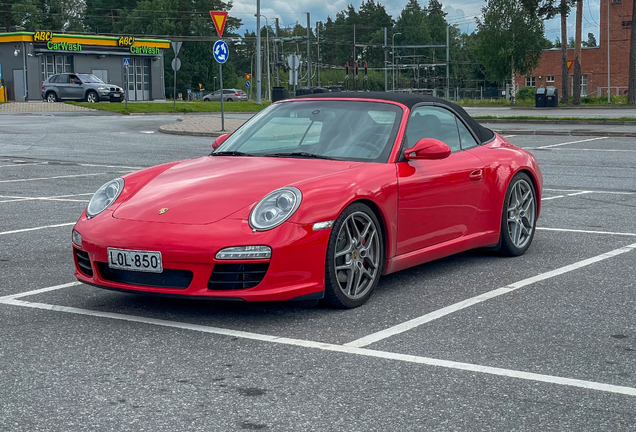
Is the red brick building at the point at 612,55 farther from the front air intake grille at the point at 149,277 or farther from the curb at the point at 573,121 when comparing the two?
the front air intake grille at the point at 149,277

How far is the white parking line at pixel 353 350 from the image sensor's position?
157 inches

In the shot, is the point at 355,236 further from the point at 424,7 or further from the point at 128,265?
the point at 424,7

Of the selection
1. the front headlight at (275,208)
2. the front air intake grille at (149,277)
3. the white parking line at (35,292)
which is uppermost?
the front headlight at (275,208)

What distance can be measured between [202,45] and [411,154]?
351ft

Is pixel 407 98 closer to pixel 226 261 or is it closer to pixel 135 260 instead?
pixel 226 261

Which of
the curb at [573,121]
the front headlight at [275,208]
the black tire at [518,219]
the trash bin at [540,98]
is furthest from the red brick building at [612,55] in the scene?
the front headlight at [275,208]

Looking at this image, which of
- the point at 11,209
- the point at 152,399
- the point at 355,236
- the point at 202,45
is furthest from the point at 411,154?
the point at 202,45

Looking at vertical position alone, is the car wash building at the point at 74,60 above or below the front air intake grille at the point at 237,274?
above

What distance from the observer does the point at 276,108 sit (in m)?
6.79

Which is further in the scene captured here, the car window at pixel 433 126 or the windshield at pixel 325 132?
the car window at pixel 433 126

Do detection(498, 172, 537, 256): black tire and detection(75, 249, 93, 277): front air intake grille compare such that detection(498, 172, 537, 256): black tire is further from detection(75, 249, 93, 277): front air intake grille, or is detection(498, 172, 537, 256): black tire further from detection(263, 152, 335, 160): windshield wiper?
detection(75, 249, 93, 277): front air intake grille

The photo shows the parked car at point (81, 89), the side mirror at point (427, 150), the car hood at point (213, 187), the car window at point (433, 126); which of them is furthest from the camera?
the parked car at point (81, 89)

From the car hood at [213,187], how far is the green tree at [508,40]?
6410 centimetres

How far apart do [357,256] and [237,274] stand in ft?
2.78
